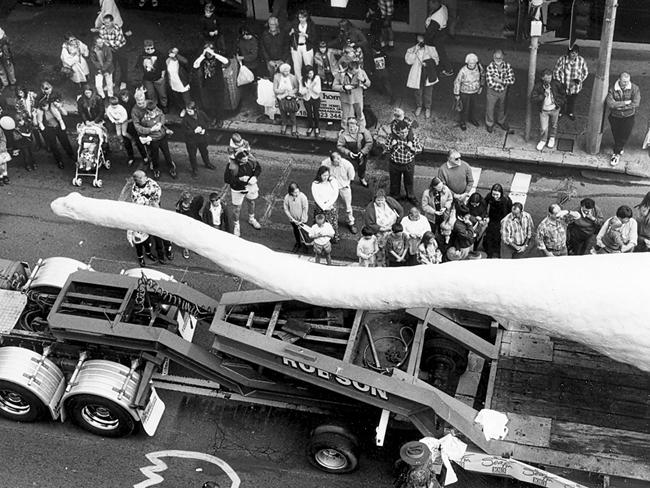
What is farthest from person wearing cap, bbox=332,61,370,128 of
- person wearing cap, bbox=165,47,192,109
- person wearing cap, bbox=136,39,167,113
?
person wearing cap, bbox=136,39,167,113

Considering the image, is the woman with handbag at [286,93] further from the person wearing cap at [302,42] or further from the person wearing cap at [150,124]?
the person wearing cap at [150,124]

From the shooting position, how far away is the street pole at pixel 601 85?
14922mm

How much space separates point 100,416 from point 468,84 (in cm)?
865

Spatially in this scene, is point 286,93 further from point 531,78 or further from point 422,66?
point 531,78

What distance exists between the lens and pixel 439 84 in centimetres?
1823

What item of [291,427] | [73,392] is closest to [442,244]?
[291,427]

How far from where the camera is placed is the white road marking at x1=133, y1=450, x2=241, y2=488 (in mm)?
11750

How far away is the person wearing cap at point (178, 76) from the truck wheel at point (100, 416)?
737 centimetres

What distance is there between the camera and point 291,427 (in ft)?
40.2

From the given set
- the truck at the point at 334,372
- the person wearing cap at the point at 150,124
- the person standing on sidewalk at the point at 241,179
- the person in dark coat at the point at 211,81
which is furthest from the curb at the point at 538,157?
the truck at the point at 334,372

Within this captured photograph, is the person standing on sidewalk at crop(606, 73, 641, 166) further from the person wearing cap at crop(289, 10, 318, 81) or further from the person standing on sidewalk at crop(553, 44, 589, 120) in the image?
the person wearing cap at crop(289, 10, 318, 81)

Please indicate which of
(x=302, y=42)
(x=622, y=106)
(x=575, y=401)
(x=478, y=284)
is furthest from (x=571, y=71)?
(x=478, y=284)

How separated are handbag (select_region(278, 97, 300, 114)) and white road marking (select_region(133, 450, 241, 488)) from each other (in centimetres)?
718

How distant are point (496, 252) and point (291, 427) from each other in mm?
4328
